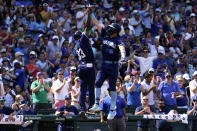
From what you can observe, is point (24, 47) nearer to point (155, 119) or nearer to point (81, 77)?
point (155, 119)

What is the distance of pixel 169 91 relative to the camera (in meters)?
16.7

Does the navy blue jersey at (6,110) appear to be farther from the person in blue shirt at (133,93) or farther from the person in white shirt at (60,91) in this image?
the person in blue shirt at (133,93)

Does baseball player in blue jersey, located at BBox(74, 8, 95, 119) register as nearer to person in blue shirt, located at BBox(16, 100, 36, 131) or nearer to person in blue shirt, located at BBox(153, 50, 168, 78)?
person in blue shirt, located at BBox(16, 100, 36, 131)

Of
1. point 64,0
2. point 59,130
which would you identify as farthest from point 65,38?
→ point 59,130

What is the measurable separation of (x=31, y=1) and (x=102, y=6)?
3.58m

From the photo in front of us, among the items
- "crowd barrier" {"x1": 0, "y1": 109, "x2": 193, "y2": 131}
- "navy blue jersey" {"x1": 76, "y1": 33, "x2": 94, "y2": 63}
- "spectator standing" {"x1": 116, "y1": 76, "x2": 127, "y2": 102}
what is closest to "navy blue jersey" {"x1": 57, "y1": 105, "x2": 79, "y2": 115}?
"crowd barrier" {"x1": 0, "y1": 109, "x2": 193, "y2": 131}

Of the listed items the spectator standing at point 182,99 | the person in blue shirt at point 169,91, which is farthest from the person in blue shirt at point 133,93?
the spectator standing at point 182,99

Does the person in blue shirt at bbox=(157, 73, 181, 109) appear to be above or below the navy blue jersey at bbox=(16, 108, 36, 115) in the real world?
above

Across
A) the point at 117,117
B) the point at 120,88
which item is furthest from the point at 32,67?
the point at 117,117

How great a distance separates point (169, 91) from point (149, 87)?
70 cm

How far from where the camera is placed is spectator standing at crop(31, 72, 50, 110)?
55.1 feet

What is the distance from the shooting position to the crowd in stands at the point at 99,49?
55.4 feet

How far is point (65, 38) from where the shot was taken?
21266 mm

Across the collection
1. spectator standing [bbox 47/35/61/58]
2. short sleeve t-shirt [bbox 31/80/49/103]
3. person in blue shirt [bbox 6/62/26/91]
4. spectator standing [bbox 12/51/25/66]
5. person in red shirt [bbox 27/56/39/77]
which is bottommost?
short sleeve t-shirt [bbox 31/80/49/103]
